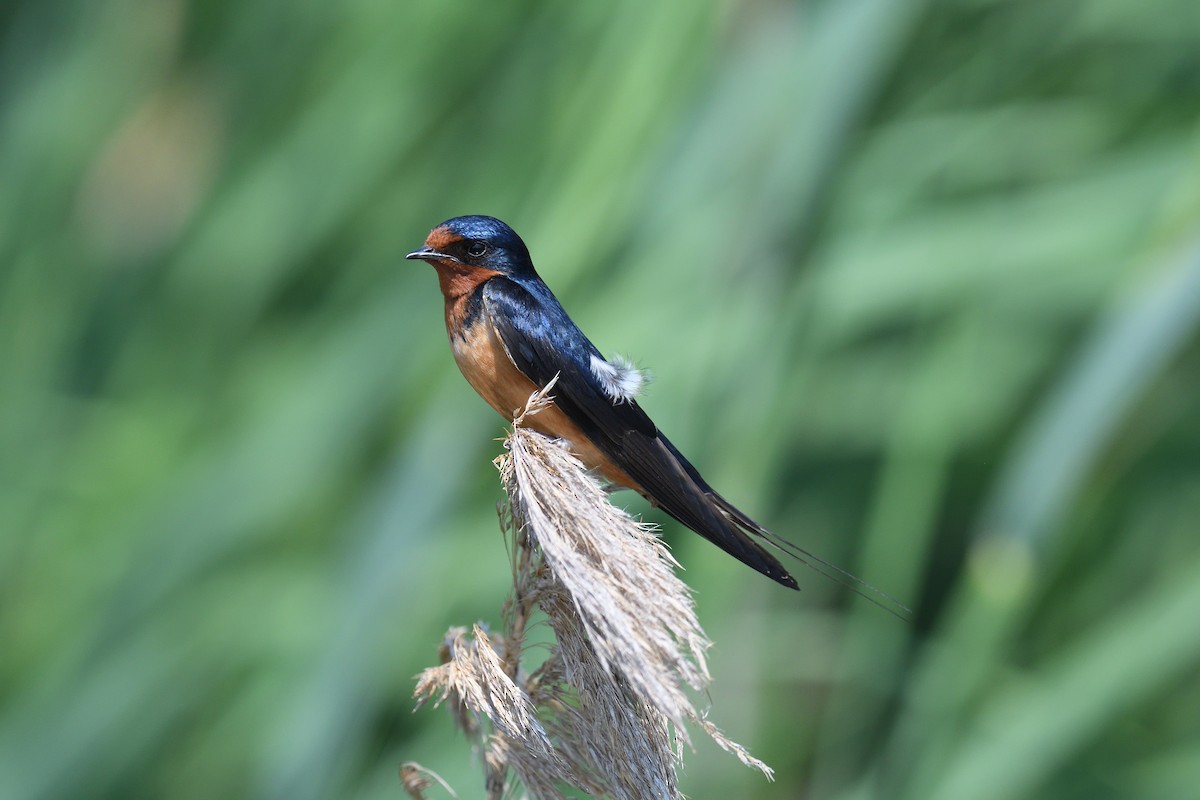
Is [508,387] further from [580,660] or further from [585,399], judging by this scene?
[580,660]

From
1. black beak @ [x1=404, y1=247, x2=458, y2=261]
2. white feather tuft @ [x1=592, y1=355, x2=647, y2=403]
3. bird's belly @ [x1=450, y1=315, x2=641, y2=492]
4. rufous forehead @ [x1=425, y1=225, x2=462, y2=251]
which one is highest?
rufous forehead @ [x1=425, y1=225, x2=462, y2=251]

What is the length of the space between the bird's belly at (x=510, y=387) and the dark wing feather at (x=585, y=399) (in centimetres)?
1

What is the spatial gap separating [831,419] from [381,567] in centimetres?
168

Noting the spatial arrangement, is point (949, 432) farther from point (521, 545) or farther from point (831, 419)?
point (521, 545)

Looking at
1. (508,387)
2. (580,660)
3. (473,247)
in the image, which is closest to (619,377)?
(508,387)

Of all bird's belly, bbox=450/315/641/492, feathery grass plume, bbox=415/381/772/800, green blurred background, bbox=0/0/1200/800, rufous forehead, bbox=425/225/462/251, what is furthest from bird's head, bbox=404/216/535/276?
feathery grass plume, bbox=415/381/772/800

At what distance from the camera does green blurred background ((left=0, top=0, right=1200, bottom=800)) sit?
2012mm

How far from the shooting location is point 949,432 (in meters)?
2.38

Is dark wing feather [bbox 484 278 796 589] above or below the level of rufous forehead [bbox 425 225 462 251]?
below

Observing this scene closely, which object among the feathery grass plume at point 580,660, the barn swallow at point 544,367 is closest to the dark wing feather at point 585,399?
the barn swallow at point 544,367

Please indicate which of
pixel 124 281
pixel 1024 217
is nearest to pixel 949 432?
pixel 1024 217

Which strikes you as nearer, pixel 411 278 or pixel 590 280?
pixel 411 278

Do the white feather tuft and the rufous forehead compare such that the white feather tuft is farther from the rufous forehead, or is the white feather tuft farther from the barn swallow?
the rufous forehead

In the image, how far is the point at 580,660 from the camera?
111cm
